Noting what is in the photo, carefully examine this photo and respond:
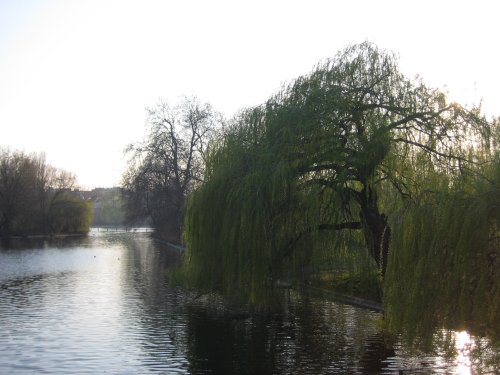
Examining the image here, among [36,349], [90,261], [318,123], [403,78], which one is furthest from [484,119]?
[90,261]

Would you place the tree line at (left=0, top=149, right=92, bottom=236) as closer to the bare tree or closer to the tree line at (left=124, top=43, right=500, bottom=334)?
the bare tree

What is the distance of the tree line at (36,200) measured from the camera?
74000mm

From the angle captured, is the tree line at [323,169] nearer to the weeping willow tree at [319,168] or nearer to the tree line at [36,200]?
the weeping willow tree at [319,168]

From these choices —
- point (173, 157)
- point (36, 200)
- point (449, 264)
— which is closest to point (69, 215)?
point (36, 200)

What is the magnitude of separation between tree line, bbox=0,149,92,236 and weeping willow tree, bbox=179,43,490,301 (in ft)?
203

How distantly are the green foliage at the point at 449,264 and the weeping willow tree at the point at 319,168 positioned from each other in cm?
463

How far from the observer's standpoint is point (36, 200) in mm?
78625

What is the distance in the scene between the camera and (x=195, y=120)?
55656 mm

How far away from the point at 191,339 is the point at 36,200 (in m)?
68.6

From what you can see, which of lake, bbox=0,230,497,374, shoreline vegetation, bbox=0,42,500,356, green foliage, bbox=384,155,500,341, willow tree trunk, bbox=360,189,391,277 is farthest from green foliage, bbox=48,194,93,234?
green foliage, bbox=384,155,500,341

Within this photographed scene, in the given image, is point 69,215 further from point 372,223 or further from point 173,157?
point 372,223

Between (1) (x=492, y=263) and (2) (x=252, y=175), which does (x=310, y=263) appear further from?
(1) (x=492, y=263)

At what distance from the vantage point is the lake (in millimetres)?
12562

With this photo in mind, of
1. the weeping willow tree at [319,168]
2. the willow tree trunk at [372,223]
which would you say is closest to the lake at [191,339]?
the weeping willow tree at [319,168]
